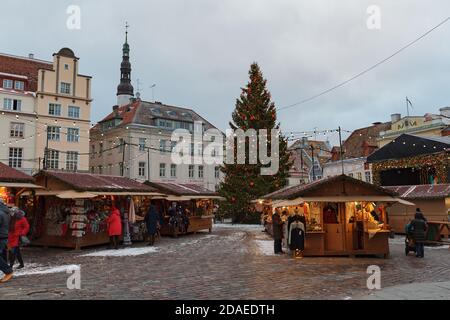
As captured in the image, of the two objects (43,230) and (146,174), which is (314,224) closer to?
(43,230)

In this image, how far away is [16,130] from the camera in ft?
137

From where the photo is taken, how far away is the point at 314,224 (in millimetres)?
15406

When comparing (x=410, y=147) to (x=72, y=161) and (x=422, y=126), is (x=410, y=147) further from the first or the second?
(x=72, y=161)

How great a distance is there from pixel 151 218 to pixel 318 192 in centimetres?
778

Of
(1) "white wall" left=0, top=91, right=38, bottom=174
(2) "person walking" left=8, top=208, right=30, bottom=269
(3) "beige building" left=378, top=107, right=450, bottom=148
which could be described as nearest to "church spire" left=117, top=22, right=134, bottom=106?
(1) "white wall" left=0, top=91, right=38, bottom=174

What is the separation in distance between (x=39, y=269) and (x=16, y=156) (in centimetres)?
3312

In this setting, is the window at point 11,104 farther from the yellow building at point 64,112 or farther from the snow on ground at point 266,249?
the snow on ground at point 266,249

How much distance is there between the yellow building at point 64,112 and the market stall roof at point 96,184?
80.4 ft

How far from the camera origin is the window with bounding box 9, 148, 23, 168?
41159 mm

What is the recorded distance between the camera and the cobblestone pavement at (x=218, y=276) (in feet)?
29.1

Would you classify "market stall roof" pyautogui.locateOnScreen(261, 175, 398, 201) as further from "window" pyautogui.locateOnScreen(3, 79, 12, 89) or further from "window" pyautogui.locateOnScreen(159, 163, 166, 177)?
"window" pyautogui.locateOnScreen(3, 79, 12, 89)

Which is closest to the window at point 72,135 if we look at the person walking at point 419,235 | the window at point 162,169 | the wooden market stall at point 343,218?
the window at point 162,169

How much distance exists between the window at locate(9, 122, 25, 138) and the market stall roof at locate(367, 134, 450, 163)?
3333 cm
